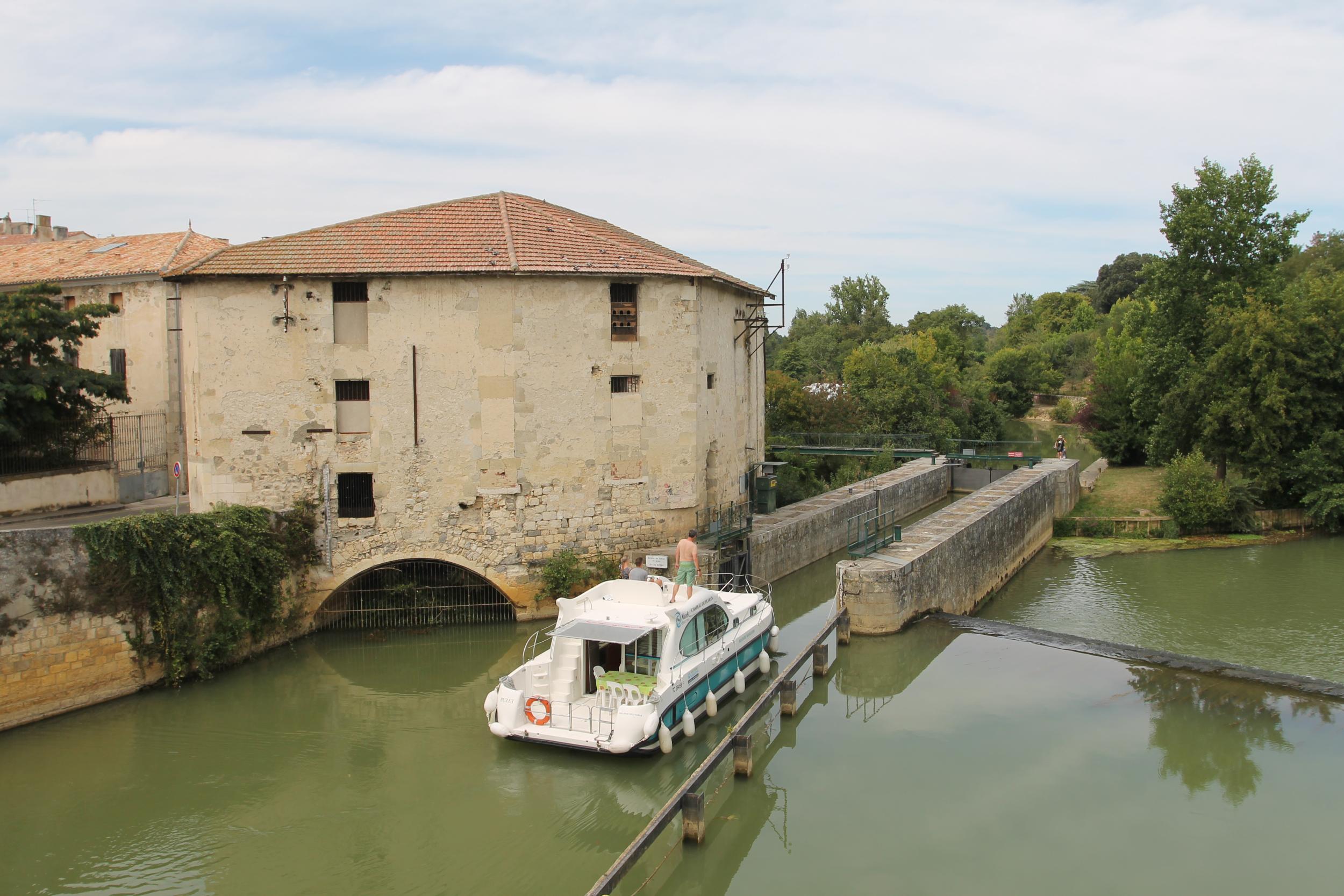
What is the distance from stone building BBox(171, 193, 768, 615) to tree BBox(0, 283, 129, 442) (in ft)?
7.34

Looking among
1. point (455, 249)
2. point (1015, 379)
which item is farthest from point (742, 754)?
point (1015, 379)

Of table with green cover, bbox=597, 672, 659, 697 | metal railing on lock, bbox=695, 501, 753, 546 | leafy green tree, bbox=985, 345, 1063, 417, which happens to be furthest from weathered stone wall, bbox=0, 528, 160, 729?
leafy green tree, bbox=985, 345, 1063, 417

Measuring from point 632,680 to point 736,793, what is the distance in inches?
75.0

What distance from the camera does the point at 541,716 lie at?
11219 mm

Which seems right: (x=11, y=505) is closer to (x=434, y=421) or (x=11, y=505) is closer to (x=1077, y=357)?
(x=434, y=421)

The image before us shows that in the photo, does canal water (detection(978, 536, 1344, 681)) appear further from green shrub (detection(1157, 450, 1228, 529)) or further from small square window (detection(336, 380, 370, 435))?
small square window (detection(336, 380, 370, 435))

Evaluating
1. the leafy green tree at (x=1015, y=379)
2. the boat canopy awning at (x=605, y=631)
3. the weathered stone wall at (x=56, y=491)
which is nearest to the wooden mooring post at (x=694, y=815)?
the boat canopy awning at (x=605, y=631)

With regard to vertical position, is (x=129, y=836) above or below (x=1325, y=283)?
below

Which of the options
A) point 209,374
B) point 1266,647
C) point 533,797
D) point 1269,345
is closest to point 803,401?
point 1269,345

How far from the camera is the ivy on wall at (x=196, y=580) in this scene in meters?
13.0

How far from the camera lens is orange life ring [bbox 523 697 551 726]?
1120 cm

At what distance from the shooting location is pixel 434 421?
656 inches

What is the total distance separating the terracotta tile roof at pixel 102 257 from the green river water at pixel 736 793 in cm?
1341

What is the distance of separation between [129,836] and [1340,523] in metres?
30.2
